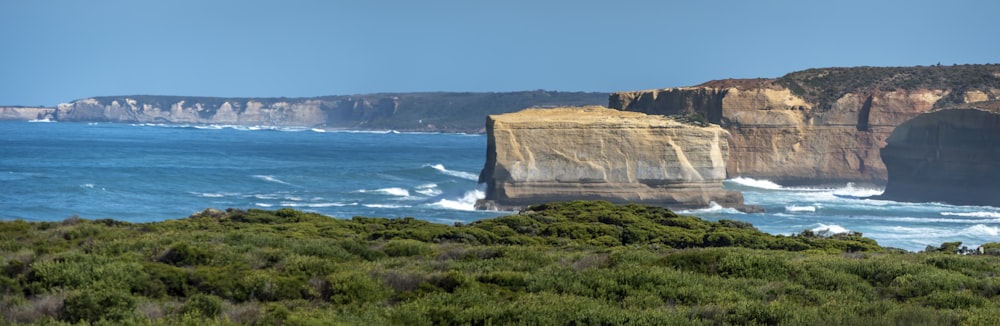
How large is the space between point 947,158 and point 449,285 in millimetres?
59448

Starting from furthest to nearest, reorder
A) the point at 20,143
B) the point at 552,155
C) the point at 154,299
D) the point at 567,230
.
Answer: the point at 20,143 < the point at 552,155 < the point at 567,230 < the point at 154,299

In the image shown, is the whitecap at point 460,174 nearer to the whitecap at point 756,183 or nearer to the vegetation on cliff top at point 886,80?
the whitecap at point 756,183

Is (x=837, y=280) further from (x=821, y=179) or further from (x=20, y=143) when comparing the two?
(x=20, y=143)

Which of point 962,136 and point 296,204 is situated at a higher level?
point 962,136

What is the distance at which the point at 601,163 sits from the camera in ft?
187

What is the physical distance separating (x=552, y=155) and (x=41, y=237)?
36836mm

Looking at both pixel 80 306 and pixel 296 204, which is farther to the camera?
pixel 296 204

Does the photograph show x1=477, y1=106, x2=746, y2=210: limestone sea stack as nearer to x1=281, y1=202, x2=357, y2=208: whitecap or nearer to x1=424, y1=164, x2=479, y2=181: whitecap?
x1=281, y1=202, x2=357, y2=208: whitecap

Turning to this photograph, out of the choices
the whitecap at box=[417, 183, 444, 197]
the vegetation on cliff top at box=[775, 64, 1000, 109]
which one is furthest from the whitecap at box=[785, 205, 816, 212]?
the vegetation on cliff top at box=[775, 64, 1000, 109]

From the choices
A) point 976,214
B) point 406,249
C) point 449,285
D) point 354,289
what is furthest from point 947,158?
point 354,289

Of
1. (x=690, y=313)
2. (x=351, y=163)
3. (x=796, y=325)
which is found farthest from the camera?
(x=351, y=163)

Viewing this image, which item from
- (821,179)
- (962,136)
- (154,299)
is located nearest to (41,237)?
(154,299)

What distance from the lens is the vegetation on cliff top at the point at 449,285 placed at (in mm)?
11922

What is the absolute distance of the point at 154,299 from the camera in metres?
13.8
